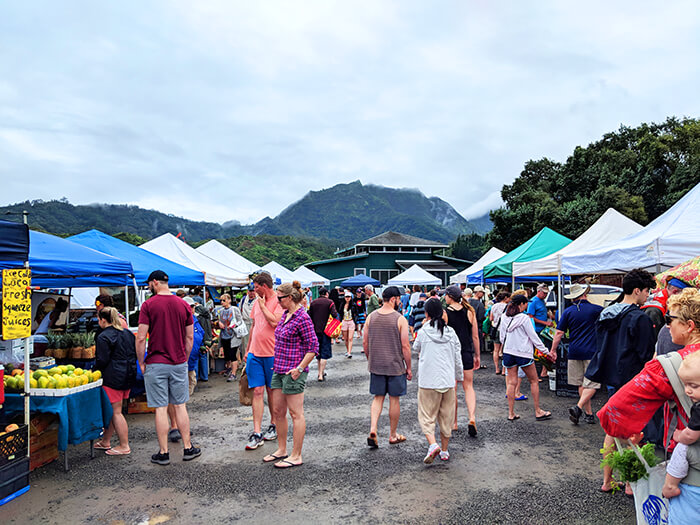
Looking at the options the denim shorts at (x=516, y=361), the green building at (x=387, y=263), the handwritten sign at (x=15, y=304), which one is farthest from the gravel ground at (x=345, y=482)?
the green building at (x=387, y=263)

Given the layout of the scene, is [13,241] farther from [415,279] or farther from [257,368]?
[415,279]

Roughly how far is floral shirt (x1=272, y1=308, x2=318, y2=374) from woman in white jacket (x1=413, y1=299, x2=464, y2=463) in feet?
3.82

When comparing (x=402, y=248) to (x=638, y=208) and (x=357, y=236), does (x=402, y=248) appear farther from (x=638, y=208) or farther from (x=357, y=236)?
(x=357, y=236)

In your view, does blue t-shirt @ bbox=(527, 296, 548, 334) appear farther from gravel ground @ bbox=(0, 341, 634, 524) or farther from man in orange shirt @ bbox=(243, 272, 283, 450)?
man in orange shirt @ bbox=(243, 272, 283, 450)

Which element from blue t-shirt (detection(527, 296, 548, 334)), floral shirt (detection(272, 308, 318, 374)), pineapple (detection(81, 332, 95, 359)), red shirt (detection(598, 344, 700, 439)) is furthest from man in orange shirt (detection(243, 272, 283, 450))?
blue t-shirt (detection(527, 296, 548, 334))

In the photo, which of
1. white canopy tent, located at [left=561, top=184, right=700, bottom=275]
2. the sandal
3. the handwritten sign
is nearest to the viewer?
the handwritten sign

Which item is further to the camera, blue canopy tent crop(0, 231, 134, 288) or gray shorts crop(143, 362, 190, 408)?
blue canopy tent crop(0, 231, 134, 288)

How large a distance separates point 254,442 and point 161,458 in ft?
3.31

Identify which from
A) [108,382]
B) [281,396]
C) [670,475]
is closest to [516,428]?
[281,396]

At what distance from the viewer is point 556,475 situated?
450 centimetres

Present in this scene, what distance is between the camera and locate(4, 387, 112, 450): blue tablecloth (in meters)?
4.59

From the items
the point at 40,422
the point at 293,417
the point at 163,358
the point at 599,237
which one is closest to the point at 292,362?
the point at 293,417

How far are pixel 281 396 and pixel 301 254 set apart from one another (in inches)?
2540

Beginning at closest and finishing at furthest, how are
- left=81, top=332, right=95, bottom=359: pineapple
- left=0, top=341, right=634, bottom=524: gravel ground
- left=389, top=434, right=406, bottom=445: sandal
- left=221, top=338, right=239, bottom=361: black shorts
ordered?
1. left=0, top=341, right=634, bottom=524: gravel ground
2. left=389, top=434, right=406, bottom=445: sandal
3. left=81, top=332, right=95, bottom=359: pineapple
4. left=221, top=338, right=239, bottom=361: black shorts
